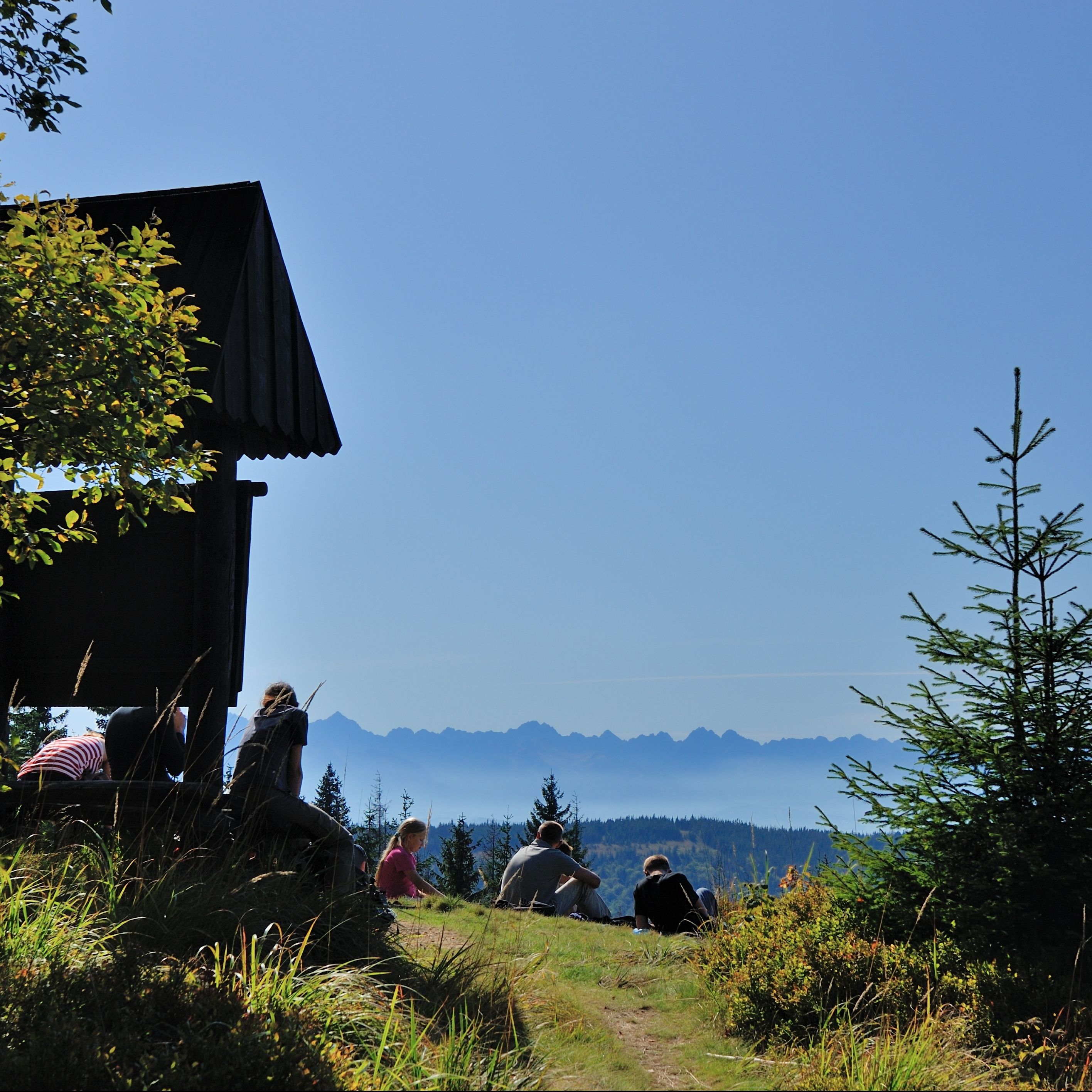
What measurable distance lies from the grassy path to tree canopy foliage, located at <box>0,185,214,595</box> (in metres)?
3.59

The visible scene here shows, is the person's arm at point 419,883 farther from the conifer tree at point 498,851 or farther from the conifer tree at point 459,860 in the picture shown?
the conifer tree at point 459,860

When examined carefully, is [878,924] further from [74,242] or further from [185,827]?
[74,242]

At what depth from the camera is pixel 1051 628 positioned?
6.74 meters

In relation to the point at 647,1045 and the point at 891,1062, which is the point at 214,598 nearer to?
the point at 647,1045

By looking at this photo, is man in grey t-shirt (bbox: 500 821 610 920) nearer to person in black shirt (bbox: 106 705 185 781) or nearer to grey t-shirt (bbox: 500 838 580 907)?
grey t-shirt (bbox: 500 838 580 907)

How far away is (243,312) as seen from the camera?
27.5 feet

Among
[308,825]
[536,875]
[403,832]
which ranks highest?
[308,825]

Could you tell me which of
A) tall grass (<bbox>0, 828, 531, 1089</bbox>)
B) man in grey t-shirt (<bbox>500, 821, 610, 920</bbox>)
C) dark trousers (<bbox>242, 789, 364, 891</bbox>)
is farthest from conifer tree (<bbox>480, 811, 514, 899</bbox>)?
tall grass (<bbox>0, 828, 531, 1089</bbox>)

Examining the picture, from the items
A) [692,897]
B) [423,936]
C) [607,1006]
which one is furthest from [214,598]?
[692,897]

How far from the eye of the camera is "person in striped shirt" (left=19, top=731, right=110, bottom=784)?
7.45m

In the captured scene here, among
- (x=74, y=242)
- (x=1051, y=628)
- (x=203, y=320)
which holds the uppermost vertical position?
(x=203, y=320)

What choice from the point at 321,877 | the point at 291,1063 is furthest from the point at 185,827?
the point at 291,1063

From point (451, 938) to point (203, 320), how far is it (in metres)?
5.66

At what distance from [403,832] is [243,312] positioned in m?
5.89
